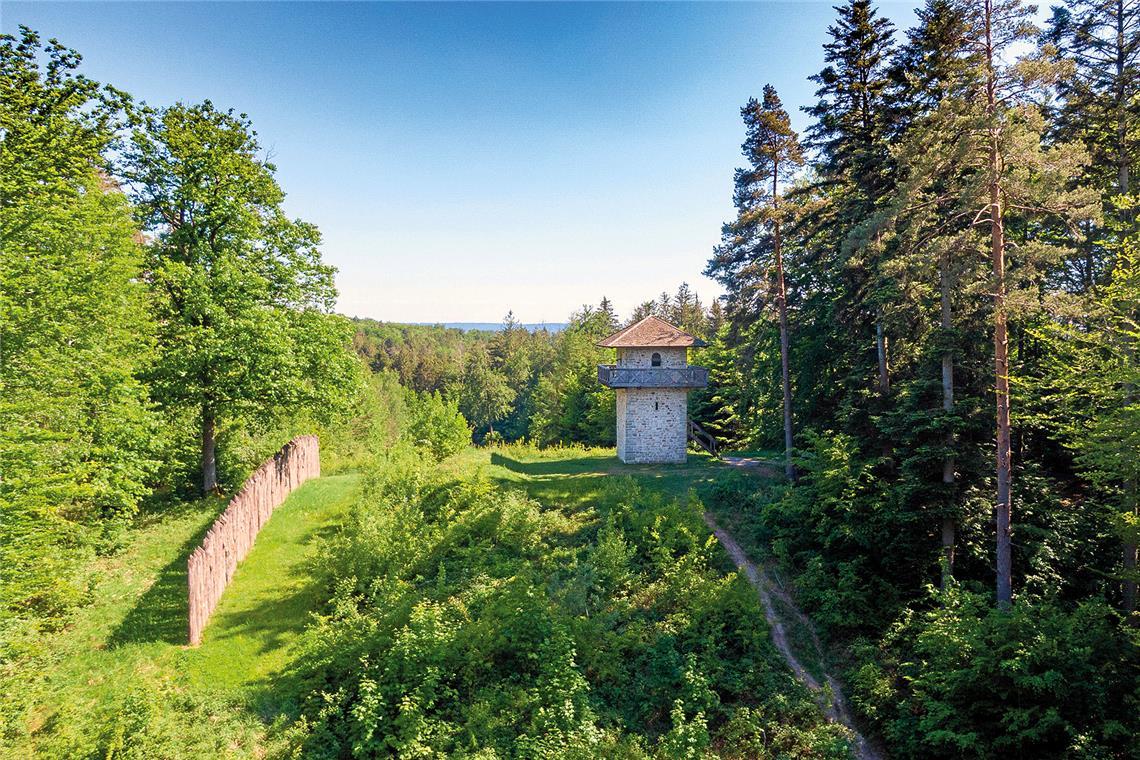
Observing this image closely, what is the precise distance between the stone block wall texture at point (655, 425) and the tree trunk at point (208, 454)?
1741cm

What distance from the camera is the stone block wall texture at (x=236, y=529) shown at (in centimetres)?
1255

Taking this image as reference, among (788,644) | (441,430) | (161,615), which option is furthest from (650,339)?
(161,615)

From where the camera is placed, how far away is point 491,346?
88812mm

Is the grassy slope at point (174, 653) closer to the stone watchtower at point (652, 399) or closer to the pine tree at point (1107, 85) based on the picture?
the stone watchtower at point (652, 399)

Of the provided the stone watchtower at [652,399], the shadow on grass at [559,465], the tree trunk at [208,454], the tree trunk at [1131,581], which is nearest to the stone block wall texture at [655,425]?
the stone watchtower at [652,399]

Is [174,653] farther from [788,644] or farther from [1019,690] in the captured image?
[1019,690]

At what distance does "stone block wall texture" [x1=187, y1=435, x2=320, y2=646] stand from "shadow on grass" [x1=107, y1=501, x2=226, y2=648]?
0.54 meters

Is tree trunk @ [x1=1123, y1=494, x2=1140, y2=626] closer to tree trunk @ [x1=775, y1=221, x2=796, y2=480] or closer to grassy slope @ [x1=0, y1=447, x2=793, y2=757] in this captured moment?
tree trunk @ [x1=775, y1=221, x2=796, y2=480]

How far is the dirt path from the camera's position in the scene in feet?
38.8

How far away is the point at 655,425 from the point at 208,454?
18855mm

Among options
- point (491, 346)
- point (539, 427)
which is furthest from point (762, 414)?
point (491, 346)

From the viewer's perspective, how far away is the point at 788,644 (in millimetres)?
14539

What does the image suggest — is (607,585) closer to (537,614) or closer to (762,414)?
(537,614)

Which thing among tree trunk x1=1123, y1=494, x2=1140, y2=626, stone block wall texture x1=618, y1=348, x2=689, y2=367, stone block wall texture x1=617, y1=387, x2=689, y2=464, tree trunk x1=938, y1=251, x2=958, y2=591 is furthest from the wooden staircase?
tree trunk x1=1123, y1=494, x2=1140, y2=626
